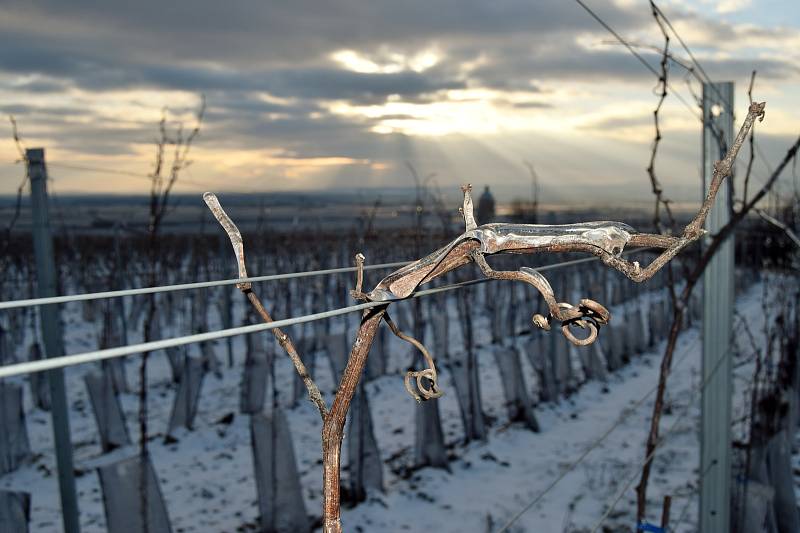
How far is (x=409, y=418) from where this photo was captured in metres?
6.95

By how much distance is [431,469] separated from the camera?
216 inches

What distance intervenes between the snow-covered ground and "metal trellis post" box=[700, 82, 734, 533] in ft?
1.62

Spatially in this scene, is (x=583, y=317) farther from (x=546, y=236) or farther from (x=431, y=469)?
(x=431, y=469)

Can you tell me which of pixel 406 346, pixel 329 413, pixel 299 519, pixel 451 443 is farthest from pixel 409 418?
pixel 329 413

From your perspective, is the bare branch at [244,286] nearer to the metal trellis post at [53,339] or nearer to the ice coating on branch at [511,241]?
the ice coating on branch at [511,241]

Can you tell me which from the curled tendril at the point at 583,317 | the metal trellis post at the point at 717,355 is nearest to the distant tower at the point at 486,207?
the metal trellis post at the point at 717,355

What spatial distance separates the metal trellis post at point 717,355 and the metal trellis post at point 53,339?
2833 mm

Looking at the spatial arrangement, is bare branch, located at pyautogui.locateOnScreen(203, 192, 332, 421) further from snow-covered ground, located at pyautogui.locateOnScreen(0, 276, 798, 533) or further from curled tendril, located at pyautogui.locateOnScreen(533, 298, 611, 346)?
snow-covered ground, located at pyautogui.locateOnScreen(0, 276, 798, 533)

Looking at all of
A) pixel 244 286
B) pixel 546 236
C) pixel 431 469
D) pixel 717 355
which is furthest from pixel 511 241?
pixel 431 469

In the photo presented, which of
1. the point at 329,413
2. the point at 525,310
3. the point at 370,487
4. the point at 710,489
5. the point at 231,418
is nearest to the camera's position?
the point at 329,413

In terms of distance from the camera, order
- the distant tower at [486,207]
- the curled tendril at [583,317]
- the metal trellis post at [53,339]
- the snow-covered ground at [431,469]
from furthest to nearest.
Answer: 1. the distant tower at [486,207]
2. the snow-covered ground at [431,469]
3. the metal trellis post at [53,339]
4. the curled tendril at [583,317]

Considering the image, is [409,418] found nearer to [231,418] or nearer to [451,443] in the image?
[451,443]

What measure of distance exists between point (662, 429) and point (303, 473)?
3.59 m

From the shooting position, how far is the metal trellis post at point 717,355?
2.92 m
